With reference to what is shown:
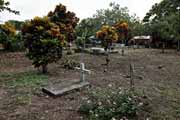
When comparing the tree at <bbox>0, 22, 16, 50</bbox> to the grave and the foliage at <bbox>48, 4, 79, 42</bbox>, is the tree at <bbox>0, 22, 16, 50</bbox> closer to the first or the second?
the foliage at <bbox>48, 4, 79, 42</bbox>

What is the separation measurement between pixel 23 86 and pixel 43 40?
2.06 meters

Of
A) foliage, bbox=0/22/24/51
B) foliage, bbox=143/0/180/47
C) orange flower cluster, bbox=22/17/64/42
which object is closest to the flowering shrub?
orange flower cluster, bbox=22/17/64/42

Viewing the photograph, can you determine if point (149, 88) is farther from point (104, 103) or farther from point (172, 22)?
point (172, 22)

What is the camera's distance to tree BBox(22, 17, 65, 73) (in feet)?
26.3

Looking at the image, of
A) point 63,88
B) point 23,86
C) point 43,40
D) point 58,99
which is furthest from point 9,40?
point 58,99

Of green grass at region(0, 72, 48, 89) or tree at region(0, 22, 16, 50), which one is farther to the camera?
tree at region(0, 22, 16, 50)

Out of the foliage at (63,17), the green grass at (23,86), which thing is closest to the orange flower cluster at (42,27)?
the green grass at (23,86)

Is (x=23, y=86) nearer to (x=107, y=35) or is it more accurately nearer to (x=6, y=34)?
(x=107, y=35)

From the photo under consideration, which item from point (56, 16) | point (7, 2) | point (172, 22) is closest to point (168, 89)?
point (7, 2)

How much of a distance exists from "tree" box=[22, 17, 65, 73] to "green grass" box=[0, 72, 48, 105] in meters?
0.64

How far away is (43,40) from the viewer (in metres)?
7.89

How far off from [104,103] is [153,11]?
97.0 feet

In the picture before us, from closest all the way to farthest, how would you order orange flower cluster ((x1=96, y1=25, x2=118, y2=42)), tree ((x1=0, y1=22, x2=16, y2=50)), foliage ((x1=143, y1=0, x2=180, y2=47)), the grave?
the grave → orange flower cluster ((x1=96, y1=25, x2=118, y2=42)) → tree ((x1=0, y1=22, x2=16, y2=50)) → foliage ((x1=143, y1=0, x2=180, y2=47))

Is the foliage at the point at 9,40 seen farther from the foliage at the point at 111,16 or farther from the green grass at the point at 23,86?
the foliage at the point at 111,16
